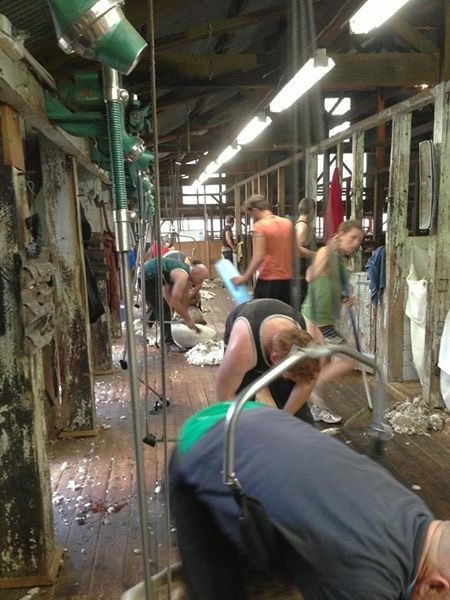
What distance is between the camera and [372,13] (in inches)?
114

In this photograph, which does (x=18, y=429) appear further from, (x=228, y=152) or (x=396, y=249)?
(x=228, y=152)

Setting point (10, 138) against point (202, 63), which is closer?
point (10, 138)

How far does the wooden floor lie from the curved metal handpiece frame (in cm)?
68

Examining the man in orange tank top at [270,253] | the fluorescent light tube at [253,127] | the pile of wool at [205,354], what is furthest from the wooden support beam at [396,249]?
the pile of wool at [205,354]

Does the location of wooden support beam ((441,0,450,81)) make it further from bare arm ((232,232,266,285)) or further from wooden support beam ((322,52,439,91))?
bare arm ((232,232,266,285))

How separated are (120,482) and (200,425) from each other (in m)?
2.15

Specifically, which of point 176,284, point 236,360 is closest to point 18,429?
point 236,360

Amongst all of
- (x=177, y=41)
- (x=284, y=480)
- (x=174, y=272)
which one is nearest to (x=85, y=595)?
(x=284, y=480)

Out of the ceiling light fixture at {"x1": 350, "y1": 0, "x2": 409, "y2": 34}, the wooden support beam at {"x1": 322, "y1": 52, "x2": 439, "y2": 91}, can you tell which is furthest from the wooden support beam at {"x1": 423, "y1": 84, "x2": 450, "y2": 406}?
the ceiling light fixture at {"x1": 350, "y1": 0, "x2": 409, "y2": 34}

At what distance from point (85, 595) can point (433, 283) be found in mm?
3338

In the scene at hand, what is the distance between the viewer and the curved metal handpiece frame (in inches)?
35.7

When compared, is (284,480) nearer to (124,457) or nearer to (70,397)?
(124,457)

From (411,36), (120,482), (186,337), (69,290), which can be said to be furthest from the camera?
(186,337)

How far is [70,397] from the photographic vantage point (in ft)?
13.1
